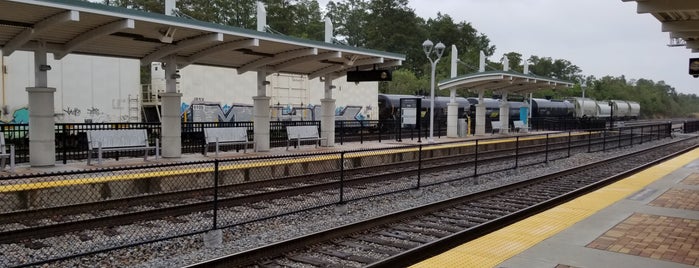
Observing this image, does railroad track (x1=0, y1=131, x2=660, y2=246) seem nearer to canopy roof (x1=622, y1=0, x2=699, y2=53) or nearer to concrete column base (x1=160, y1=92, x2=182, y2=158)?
concrete column base (x1=160, y1=92, x2=182, y2=158)

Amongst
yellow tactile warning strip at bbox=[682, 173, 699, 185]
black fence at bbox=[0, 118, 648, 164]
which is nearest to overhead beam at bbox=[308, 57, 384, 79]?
black fence at bbox=[0, 118, 648, 164]

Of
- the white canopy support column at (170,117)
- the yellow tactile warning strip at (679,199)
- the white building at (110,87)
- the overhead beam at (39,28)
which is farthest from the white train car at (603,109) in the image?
the overhead beam at (39,28)

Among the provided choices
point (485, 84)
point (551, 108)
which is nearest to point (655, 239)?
point (485, 84)

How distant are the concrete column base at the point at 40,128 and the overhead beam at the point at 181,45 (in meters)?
3.24

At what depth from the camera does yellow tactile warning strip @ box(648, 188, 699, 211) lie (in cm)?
921

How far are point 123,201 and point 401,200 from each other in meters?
5.67

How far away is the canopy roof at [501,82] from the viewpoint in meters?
27.0

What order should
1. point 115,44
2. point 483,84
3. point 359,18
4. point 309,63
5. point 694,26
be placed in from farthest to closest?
1. point 359,18
2. point 483,84
3. point 309,63
4. point 115,44
5. point 694,26

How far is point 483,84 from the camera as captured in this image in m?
29.4

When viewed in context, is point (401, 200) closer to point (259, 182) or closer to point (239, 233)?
point (259, 182)

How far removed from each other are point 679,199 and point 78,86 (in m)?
22.1

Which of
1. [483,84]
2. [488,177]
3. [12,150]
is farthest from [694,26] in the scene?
[483,84]

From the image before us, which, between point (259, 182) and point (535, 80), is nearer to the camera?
point (259, 182)

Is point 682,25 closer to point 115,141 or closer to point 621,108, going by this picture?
point 115,141
